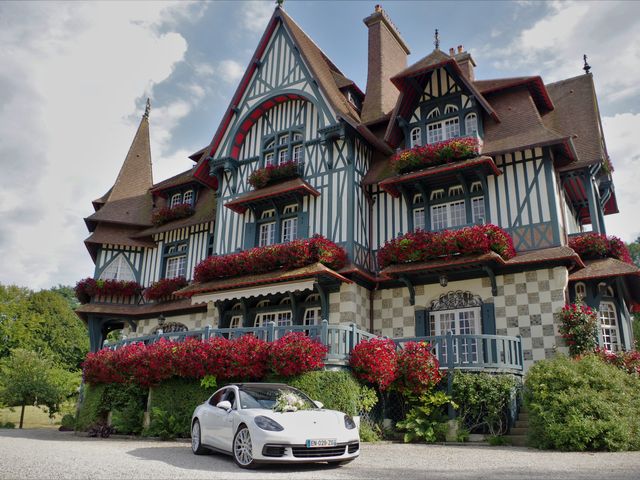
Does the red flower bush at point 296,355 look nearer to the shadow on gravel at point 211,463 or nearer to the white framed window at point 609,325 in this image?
the shadow on gravel at point 211,463

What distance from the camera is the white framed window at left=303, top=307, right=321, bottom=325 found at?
1861 cm

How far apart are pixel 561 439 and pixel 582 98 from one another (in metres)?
13.8

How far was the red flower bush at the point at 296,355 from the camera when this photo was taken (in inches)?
510

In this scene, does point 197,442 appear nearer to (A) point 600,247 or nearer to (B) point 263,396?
(B) point 263,396

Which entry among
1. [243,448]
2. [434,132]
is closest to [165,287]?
[434,132]

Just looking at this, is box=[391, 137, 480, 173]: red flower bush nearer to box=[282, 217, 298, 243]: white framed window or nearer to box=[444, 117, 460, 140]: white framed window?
box=[444, 117, 460, 140]: white framed window

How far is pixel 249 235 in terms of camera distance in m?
21.0

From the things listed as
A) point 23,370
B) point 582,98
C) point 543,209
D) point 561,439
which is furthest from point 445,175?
point 23,370

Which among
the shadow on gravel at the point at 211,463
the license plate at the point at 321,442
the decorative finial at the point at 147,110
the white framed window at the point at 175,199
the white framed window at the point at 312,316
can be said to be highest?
the decorative finial at the point at 147,110

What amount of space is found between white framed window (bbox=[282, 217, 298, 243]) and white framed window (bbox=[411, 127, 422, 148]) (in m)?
5.15

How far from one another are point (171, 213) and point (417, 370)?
15508 millimetres

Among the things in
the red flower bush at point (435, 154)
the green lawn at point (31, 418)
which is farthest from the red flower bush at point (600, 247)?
the green lawn at point (31, 418)

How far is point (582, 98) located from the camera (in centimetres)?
1992

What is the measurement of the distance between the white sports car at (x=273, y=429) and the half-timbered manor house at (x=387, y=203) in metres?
7.34
